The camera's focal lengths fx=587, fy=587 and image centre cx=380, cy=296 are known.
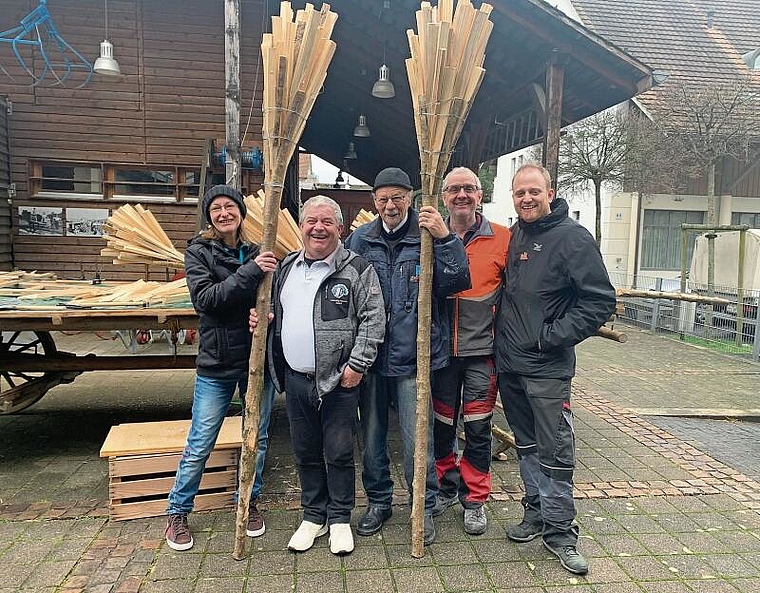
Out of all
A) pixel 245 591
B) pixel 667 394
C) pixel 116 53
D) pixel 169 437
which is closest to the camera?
pixel 245 591

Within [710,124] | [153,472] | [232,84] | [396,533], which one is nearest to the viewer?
[396,533]

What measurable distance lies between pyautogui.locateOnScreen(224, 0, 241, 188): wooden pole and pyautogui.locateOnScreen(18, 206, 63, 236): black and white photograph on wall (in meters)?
3.60

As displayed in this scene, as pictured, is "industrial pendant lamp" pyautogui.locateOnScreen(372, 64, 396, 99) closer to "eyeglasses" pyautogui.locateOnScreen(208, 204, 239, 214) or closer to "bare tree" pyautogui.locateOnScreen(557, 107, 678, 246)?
"eyeglasses" pyautogui.locateOnScreen(208, 204, 239, 214)

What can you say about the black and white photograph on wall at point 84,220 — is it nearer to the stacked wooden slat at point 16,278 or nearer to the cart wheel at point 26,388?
the stacked wooden slat at point 16,278

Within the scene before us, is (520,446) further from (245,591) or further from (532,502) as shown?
(245,591)

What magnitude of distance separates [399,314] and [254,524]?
1.44 m

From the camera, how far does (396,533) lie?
3.31 m

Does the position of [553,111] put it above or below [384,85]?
below

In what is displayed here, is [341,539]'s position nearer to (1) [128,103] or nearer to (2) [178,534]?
(2) [178,534]

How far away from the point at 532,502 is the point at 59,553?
253 cm

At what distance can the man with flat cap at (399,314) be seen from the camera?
3.07 meters

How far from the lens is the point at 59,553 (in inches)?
120

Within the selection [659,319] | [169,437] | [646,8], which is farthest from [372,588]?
[646,8]

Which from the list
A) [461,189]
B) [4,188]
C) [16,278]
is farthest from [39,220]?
[461,189]
